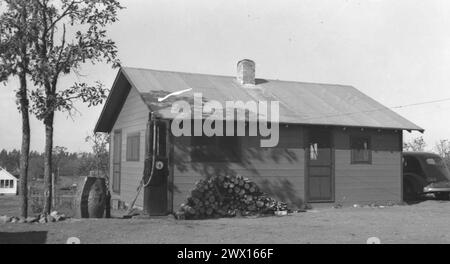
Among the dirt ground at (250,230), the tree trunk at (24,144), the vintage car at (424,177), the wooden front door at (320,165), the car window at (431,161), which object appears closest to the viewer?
the dirt ground at (250,230)

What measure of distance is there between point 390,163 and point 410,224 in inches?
229

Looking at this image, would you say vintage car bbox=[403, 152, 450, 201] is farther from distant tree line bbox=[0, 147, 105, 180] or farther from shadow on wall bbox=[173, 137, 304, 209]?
distant tree line bbox=[0, 147, 105, 180]

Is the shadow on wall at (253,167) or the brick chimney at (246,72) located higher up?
the brick chimney at (246,72)

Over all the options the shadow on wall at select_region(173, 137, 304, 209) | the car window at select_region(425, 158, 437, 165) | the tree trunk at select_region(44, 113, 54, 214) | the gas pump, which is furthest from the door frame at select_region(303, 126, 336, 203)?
the tree trunk at select_region(44, 113, 54, 214)

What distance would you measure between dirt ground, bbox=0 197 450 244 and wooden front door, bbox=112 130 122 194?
18.4ft

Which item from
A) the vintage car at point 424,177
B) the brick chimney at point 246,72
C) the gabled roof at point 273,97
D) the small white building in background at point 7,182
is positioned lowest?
the small white building in background at point 7,182

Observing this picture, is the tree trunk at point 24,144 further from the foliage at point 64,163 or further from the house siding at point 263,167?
the foliage at point 64,163

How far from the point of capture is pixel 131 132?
676 inches

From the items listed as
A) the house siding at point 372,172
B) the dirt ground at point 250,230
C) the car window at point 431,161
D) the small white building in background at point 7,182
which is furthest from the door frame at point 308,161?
the small white building in background at point 7,182

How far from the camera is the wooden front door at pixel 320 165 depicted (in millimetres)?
16391

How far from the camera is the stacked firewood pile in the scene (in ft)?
45.8

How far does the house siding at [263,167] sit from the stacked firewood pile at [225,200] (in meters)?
0.44

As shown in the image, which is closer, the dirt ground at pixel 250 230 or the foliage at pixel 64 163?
the dirt ground at pixel 250 230
